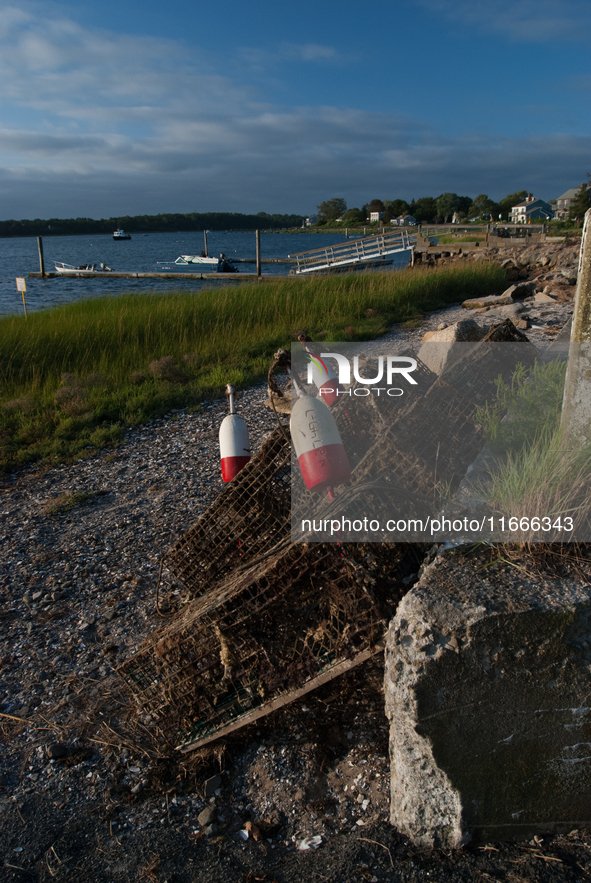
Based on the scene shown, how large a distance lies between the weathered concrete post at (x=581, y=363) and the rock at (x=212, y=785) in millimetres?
2399

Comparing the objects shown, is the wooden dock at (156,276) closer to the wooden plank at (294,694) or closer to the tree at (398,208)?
the wooden plank at (294,694)

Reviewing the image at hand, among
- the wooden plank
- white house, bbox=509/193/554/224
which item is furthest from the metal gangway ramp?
white house, bbox=509/193/554/224

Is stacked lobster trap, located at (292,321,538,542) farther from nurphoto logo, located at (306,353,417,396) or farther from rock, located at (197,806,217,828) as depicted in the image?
rock, located at (197,806,217,828)

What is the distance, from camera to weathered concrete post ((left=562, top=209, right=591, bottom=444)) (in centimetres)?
278

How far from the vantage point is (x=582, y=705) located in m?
2.12

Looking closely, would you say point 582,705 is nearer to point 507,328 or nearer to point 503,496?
point 503,496

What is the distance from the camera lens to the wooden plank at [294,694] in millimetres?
2320

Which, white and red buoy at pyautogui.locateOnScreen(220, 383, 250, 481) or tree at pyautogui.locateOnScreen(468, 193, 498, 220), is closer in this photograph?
white and red buoy at pyautogui.locateOnScreen(220, 383, 250, 481)

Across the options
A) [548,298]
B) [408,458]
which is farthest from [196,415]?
[548,298]

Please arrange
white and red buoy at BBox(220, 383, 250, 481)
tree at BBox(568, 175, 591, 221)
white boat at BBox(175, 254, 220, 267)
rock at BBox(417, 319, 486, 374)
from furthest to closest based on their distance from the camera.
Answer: tree at BBox(568, 175, 591, 221)
white boat at BBox(175, 254, 220, 267)
rock at BBox(417, 319, 486, 374)
white and red buoy at BBox(220, 383, 250, 481)

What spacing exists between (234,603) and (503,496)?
128 cm

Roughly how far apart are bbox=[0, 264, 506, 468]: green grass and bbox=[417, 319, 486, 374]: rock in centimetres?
396

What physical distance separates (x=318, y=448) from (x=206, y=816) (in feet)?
5.71

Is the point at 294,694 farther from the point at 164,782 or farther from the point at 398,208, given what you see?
the point at 398,208
